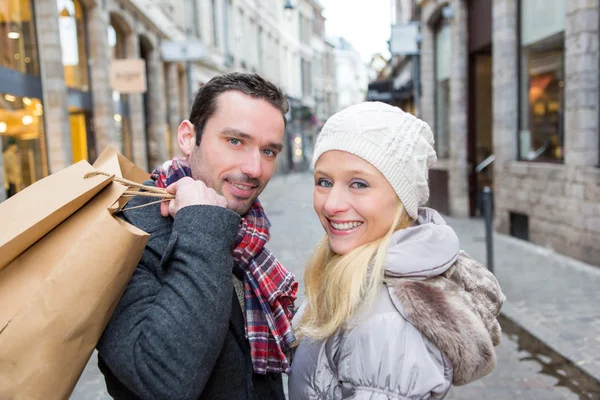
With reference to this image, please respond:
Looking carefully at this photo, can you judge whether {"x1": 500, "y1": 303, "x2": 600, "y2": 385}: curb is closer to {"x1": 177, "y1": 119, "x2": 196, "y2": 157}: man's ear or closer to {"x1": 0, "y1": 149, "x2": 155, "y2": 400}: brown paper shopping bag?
{"x1": 177, "y1": 119, "x2": 196, "y2": 157}: man's ear

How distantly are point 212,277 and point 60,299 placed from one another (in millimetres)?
337

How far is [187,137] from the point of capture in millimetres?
1820

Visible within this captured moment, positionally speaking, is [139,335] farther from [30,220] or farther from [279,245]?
[279,245]

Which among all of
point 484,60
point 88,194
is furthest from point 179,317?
point 484,60

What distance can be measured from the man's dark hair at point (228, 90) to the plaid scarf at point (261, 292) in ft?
0.51

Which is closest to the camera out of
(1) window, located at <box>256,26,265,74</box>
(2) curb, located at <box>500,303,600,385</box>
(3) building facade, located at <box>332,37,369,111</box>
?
(2) curb, located at <box>500,303,600,385</box>

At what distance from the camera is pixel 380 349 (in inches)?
54.8

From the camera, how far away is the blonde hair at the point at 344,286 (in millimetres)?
1499

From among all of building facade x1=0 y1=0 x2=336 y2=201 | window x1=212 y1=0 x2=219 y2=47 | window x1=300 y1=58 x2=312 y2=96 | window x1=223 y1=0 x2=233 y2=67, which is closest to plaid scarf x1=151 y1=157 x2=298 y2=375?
building facade x1=0 y1=0 x2=336 y2=201

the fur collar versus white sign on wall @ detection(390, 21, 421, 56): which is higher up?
white sign on wall @ detection(390, 21, 421, 56)

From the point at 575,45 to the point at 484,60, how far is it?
5241mm

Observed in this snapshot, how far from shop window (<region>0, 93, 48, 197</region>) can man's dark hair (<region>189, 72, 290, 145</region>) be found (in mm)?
7417

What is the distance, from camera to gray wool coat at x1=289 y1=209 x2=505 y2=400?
1.38 metres

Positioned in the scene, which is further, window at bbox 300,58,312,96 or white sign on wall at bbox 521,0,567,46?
window at bbox 300,58,312,96
